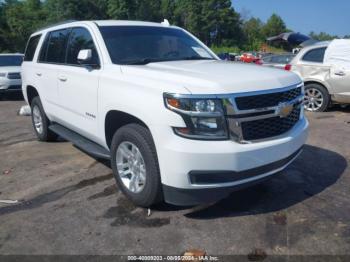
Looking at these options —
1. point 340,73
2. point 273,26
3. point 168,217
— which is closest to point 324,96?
point 340,73

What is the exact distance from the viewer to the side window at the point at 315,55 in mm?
9102

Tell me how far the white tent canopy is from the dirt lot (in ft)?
12.8

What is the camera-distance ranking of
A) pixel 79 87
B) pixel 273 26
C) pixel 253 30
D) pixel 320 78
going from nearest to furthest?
pixel 79 87 < pixel 320 78 < pixel 253 30 < pixel 273 26

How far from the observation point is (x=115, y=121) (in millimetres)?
4223

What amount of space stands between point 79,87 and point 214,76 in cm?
193

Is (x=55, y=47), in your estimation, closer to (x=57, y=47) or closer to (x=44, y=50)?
(x=57, y=47)

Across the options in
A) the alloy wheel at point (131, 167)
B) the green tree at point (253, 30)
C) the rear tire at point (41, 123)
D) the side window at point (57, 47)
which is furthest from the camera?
the green tree at point (253, 30)

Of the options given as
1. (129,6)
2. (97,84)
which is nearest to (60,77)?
(97,84)

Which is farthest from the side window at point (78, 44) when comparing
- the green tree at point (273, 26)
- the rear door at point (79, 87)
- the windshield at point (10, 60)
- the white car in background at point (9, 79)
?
the green tree at point (273, 26)

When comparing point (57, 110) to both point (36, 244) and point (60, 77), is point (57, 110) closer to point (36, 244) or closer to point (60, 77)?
point (60, 77)

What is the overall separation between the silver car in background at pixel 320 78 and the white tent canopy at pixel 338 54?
0.20 ft

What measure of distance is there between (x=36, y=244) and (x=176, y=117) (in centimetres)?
165

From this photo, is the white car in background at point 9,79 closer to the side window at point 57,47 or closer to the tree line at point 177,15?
the side window at point 57,47

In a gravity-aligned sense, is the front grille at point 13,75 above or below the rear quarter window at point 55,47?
below
